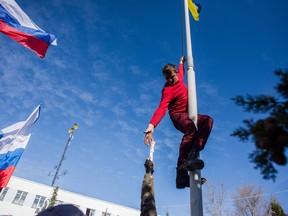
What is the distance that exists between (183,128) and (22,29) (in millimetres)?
7729

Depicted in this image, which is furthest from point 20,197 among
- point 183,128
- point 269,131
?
point 269,131

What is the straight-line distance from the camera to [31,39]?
27.3ft

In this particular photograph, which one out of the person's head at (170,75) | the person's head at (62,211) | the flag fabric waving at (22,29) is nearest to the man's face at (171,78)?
the person's head at (170,75)

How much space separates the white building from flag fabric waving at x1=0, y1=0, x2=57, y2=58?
94.4 ft

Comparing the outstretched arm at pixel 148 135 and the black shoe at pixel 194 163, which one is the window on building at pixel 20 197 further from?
the black shoe at pixel 194 163

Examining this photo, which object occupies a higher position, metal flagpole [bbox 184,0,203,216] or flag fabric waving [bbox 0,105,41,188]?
flag fabric waving [bbox 0,105,41,188]

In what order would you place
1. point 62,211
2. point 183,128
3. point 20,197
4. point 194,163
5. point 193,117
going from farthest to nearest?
1. point 20,197
2. point 183,128
3. point 193,117
4. point 194,163
5. point 62,211

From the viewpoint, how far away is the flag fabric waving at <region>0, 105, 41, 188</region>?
945 cm

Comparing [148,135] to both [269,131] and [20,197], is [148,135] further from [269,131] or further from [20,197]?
[20,197]

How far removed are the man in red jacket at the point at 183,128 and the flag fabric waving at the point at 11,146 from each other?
27.6 feet

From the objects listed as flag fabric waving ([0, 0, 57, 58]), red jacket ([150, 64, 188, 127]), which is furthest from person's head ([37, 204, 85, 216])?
flag fabric waving ([0, 0, 57, 58])

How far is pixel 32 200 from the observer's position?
34969mm

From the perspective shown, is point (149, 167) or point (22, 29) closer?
point (149, 167)

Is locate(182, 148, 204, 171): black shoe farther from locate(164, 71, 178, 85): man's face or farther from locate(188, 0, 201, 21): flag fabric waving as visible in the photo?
locate(188, 0, 201, 21): flag fabric waving
